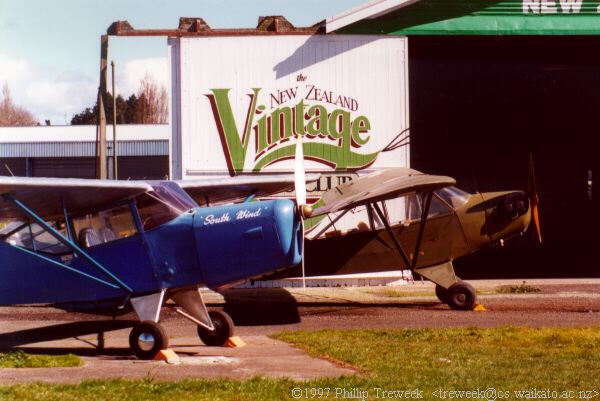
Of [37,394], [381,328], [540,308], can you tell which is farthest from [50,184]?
[540,308]

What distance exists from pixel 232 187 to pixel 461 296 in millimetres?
4173

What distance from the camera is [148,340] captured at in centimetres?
1033

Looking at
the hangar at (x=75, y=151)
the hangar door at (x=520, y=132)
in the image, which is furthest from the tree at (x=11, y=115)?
the hangar door at (x=520, y=132)

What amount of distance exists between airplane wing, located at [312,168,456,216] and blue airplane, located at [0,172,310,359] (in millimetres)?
2707

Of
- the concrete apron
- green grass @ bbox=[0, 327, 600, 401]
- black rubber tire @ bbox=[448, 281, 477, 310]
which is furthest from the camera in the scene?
black rubber tire @ bbox=[448, 281, 477, 310]

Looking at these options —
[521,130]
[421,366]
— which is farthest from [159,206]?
[521,130]

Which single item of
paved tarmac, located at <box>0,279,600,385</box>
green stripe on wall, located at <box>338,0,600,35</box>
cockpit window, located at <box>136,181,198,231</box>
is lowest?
paved tarmac, located at <box>0,279,600,385</box>

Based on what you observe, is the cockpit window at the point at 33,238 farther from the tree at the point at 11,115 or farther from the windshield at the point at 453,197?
the tree at the point at 11,115

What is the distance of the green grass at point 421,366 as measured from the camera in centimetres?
764

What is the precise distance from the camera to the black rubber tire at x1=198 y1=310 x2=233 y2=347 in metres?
11.3

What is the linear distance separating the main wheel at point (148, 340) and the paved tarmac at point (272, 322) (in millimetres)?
166

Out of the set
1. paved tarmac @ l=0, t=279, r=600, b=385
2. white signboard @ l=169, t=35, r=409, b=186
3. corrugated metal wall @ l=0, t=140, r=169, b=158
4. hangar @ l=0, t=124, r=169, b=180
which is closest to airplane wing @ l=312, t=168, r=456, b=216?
paved tarmac @ l=0, t=279, r=600, b=385

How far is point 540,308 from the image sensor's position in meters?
14.9

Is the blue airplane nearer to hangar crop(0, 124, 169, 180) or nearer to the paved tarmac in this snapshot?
the paved tarmac
